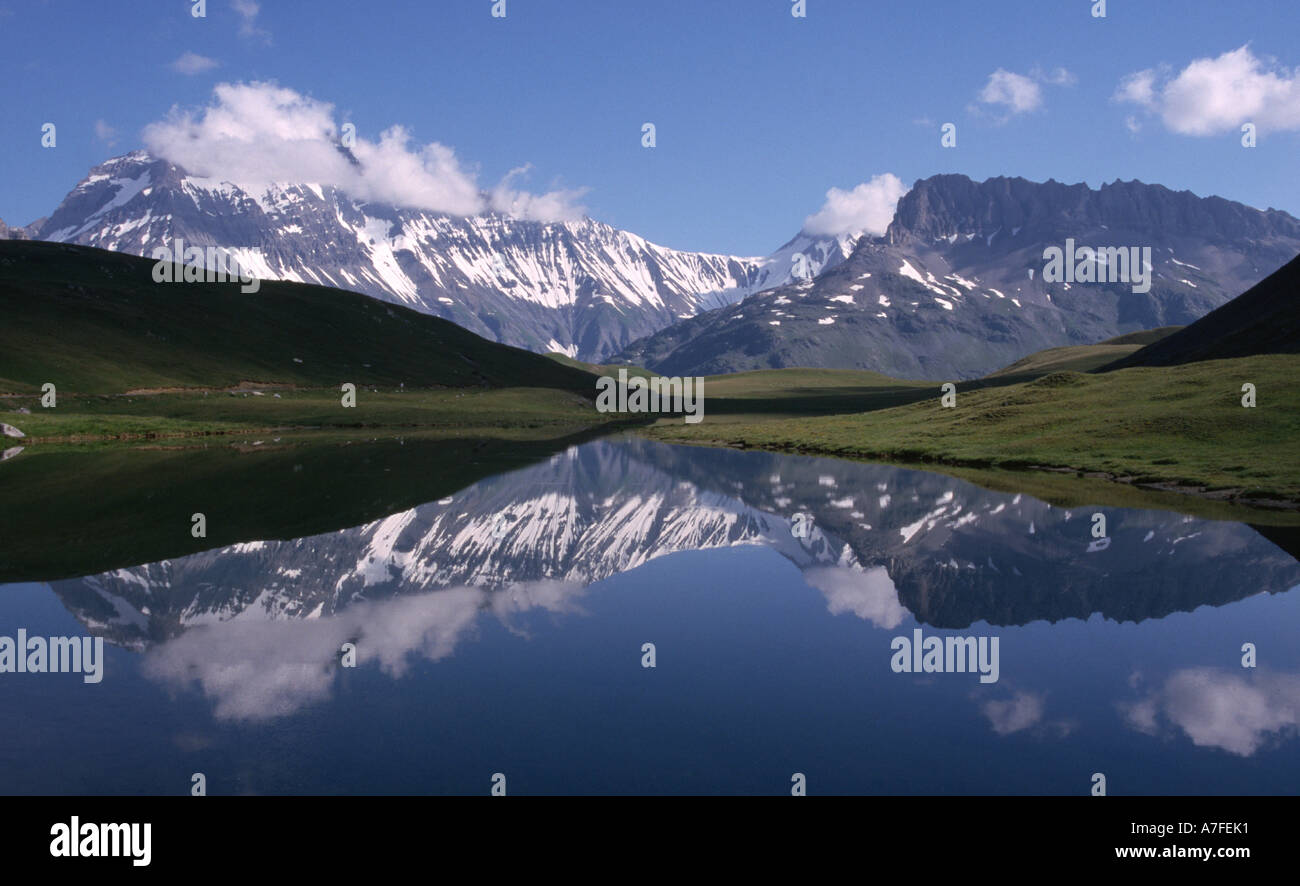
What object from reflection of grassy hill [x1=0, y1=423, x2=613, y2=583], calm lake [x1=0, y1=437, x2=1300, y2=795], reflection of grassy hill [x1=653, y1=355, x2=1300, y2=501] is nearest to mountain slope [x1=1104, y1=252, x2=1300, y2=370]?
reflection of grassy hill [x1=653, y1=355, x2=1300, y2=501]

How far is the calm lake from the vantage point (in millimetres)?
16016

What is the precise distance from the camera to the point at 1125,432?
76.4 metres

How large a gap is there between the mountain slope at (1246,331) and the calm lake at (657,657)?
293ft

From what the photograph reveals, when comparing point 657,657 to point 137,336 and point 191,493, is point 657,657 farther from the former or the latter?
point 137,336

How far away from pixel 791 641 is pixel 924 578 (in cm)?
1063

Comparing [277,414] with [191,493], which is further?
[277,414]

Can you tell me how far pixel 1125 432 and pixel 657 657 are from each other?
6694 cm

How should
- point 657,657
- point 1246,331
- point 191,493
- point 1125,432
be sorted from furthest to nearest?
point 1246,331 → point 1125,432 → point 191,493 → point 657,657

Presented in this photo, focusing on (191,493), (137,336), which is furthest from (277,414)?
(191,493)

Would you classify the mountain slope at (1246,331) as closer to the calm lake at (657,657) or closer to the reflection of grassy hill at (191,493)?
the calm lake at (657,657)

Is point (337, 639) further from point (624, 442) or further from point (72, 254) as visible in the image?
point (72, 254)

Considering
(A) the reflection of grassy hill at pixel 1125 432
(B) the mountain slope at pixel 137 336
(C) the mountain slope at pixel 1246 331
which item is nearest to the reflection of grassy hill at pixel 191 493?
(A) the reflection of grassy hill at pixel 1125 432

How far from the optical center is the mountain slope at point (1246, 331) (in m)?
116

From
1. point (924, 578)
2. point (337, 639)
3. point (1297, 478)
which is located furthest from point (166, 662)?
point (1297, 478)
